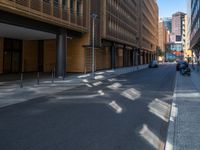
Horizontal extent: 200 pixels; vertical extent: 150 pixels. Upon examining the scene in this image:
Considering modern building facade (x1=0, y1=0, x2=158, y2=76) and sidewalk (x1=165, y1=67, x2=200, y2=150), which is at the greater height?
modern building facade (x1=0, y1=0, x2=158, y2=76)

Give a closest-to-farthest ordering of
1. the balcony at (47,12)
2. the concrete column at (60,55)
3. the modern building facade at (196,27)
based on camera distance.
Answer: the balcony at (47,12)
the concrete column at (60,55)
the modern building facade at (196,27)

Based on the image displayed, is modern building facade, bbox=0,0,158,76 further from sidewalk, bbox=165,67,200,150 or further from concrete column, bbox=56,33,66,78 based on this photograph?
sidewalk, bbox=165,67,200,150

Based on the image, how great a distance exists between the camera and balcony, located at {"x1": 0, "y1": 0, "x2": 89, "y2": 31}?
18984 millimetres

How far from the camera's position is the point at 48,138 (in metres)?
6.32

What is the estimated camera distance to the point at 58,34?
27.1 metres

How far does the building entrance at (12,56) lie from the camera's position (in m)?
32.9

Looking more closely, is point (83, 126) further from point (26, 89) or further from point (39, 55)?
point (39, 55)

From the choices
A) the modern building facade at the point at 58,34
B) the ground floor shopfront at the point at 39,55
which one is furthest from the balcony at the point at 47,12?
the ground floor shopfront at the point at 39,55

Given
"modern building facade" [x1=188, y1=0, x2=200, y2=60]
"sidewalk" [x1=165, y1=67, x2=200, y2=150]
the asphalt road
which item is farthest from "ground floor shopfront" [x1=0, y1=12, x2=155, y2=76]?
"modern building facade" [x1=188, y1=0, x2=200, y2=60]

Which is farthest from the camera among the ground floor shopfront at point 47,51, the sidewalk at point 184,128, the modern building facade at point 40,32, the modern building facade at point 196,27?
the modern building facade at point 196,27

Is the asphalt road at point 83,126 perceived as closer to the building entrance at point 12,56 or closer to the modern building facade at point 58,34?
the modern building facade at point 58,34

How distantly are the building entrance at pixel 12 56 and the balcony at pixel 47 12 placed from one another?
9.34m

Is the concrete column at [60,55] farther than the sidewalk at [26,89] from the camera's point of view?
Yes

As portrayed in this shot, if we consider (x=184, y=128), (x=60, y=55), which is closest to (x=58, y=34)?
(x=60, y=55)
